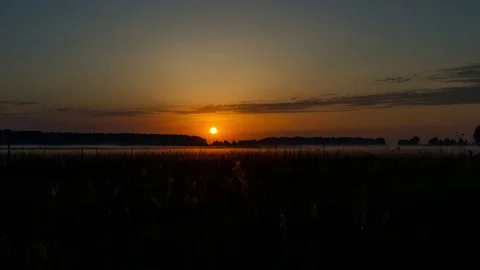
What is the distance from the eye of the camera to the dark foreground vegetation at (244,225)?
952cm

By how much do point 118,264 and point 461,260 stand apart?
610 centimetres

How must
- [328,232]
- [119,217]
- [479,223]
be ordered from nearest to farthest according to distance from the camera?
[328,232] < [479,223] < [119,217]

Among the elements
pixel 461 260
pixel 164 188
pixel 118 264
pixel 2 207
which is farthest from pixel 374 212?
pixel 2 207

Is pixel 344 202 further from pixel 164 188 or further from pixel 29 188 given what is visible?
pixel 29 188

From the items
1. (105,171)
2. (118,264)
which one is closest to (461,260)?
(118,264)

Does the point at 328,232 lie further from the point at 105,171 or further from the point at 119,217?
the point at 105,171

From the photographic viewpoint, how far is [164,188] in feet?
55.3

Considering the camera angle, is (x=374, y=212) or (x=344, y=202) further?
(x=344, y=202)

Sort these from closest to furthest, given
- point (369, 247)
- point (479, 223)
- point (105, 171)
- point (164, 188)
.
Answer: point (369, 247)
point (479, 223)
point (164, 188)
point (105, 171)

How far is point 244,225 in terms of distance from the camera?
11039 millimetres

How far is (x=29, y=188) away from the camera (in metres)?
16.9

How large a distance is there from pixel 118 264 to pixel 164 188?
757 cm

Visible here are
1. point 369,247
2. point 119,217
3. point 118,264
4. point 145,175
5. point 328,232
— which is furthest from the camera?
point 145,175

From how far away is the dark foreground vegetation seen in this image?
31.2 ft
